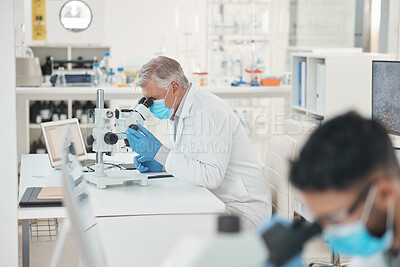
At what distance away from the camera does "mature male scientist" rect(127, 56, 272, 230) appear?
2391 millimetres

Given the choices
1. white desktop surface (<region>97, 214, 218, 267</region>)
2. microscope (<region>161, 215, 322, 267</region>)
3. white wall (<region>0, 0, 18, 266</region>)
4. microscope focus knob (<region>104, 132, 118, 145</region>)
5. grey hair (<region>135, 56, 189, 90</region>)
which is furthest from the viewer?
grey hair (<region>135, 56, 189, 90</region>)

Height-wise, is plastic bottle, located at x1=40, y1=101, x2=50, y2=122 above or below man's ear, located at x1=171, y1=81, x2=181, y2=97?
below

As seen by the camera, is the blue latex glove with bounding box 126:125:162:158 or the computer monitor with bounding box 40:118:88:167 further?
the computer monitor with bounding box 40:118:88:167

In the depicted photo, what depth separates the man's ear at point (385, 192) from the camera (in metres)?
0.76

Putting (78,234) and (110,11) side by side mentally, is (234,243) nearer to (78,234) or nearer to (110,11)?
(78,234)

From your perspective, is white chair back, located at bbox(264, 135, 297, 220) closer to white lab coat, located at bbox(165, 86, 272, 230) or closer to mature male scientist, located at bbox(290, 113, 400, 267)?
white lab coat, located at bbox(165, 86, 272, 230)

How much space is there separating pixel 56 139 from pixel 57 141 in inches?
0.6

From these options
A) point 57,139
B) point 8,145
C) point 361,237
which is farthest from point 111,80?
point 361,237

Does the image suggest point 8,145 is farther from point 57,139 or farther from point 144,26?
point 144,26

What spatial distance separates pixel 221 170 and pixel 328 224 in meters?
1.61

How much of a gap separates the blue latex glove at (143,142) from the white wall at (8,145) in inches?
20.1

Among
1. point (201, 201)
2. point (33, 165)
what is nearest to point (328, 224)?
point (201, 201)

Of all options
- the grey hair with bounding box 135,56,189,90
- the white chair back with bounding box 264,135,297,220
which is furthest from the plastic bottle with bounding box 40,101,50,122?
→ the white chair back with bounding box 264,135,297,220

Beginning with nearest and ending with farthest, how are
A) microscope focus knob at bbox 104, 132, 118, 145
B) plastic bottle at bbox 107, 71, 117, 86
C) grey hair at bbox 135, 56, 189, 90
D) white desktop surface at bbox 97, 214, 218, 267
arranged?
white desktop surface at bbox 97, 214, 218, 267, microscope focus knob at bbox 104, 132, 118, 145, grey hair at bbox 135, 56, 189, 90, plastic bottle at bbox 107, 71, 117, 86
